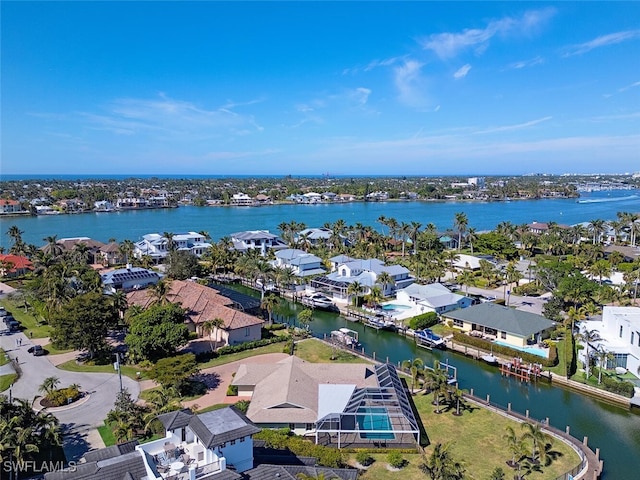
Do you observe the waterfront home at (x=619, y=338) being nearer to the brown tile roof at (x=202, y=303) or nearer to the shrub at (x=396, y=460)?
the shrub at (x=396, y=460)

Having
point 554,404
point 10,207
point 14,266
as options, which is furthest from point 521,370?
point 10,207

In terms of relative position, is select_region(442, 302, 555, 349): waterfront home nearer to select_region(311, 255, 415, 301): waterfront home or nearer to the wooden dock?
the wooden dock

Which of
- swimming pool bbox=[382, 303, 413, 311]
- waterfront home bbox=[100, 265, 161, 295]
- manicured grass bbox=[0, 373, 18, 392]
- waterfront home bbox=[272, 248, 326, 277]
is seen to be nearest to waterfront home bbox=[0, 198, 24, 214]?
waterfront home bbox=[100, 265, 161, 295]

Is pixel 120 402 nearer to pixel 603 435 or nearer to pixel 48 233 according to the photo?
pixel 603 435

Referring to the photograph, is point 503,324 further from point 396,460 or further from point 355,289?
point 396,460

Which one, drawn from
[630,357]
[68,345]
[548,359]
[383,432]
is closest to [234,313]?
[68,345]

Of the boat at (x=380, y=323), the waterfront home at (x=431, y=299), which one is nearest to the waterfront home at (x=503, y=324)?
the waterfront home at (x=431, y=299)

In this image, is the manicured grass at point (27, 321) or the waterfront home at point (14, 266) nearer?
the manicured grass at point (27, 321)
